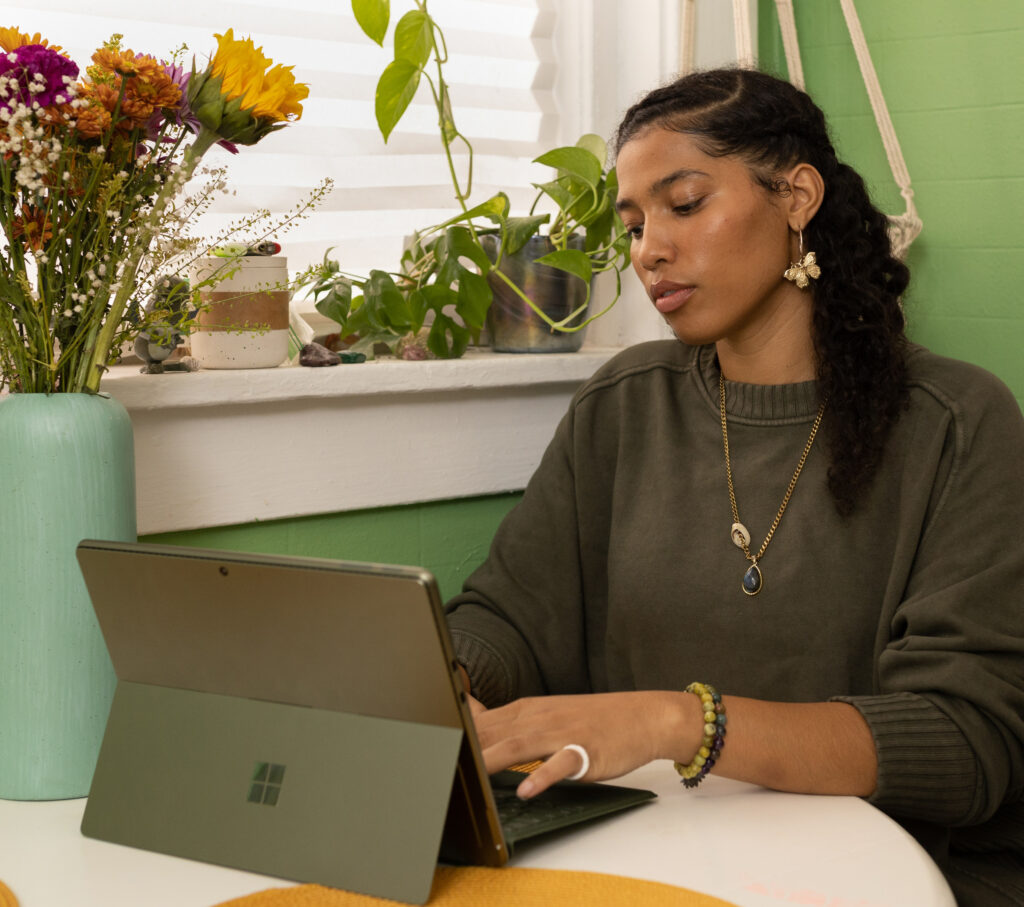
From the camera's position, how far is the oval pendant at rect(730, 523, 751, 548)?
52.9 inches

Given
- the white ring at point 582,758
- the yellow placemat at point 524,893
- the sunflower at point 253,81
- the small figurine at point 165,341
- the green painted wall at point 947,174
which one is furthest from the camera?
the green painted wall at point 947,174

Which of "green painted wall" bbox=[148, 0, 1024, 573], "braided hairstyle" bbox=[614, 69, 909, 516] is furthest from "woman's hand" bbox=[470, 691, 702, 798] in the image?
"green painted wall" bbox=[148, 0, 1024, 573]

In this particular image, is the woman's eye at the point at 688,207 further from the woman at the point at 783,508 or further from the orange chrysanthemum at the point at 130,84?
the orange chrysanthemum at the point at 130,84

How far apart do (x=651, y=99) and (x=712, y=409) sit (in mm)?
374

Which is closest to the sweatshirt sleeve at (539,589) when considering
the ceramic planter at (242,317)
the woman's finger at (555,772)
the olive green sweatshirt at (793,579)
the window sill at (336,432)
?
the olive green sweatshirt at (793,579)

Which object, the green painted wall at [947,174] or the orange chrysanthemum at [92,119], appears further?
the green painted wall at [947,174]

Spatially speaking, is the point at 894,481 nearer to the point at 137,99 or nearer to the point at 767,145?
the point at 767,145

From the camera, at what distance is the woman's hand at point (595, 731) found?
949 mm

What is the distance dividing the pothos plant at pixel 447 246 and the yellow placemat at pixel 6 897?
2.85 feet

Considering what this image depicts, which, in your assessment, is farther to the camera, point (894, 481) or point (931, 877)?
point (894, 481)

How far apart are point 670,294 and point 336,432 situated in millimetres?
449

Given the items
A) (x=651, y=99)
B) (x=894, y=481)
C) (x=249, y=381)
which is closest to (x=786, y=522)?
(x=894, y=481)

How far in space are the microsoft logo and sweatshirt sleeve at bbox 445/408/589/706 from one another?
54 cm

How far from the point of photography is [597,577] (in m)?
1.52
